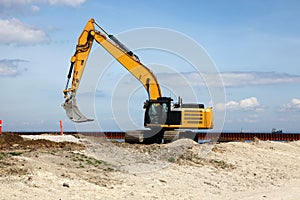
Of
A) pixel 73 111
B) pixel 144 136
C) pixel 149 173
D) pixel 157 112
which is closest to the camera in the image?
pixel 149 173

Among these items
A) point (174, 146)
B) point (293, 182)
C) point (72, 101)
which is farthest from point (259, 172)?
point (72, 101)

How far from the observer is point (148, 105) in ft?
80.1

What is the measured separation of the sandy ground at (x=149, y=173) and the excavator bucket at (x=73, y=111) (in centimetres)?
343

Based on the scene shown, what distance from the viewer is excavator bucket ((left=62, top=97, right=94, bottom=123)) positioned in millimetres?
23547

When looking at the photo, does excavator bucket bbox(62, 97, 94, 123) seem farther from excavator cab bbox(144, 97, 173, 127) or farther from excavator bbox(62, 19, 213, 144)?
excavator cab bbox(144, 97, 173, 127)

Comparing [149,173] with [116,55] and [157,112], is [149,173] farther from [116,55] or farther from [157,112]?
[116,55]

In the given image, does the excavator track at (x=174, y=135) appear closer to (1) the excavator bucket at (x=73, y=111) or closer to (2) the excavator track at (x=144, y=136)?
(2) the excavator track at (x=144, y=136)

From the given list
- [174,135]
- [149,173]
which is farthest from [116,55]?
[149,173]

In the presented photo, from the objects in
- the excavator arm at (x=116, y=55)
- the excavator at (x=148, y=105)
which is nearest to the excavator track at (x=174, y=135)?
the excavator at (x=148, y=105)

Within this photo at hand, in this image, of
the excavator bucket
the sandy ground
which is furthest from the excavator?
the sandy ground

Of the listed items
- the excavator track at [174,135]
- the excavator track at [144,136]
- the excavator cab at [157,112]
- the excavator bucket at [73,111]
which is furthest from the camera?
→ the excavator track at [144,136]

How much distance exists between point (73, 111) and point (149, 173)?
33.3 ft

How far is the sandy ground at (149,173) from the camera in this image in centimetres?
1129

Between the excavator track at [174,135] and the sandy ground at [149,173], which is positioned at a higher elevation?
the excavator track at [174,135]
